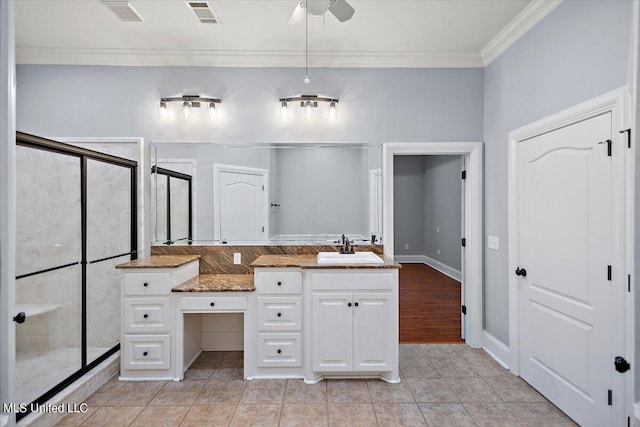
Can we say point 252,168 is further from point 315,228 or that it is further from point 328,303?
point 328,303

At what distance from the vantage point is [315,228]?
3.45 meters

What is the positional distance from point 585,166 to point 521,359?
5.29ft

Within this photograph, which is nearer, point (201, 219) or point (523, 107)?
point (523, 107)

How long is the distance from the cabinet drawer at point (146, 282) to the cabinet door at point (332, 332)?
1.22 metres

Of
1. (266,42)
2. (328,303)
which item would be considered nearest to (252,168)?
(266,42)

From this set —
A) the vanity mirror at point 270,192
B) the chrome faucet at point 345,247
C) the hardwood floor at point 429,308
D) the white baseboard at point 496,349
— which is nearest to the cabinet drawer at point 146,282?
the vanity mirror at point 270,192

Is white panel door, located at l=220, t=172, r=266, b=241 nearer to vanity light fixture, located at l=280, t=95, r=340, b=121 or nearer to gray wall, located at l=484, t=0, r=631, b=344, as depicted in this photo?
vanity light fixture, located at l=280, t=95, r=340, b=121

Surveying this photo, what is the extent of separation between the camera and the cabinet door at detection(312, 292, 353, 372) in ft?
8.95

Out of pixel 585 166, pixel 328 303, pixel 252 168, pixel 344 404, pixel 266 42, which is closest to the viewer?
pixel 585 166

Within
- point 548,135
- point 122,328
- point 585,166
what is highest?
point 548,135

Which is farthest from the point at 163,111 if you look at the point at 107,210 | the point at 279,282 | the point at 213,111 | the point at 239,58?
the point at 279,282

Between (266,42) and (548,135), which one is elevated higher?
(266,42)

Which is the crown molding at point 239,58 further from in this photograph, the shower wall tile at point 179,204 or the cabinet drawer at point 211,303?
the cabinet drawer at point 211,303

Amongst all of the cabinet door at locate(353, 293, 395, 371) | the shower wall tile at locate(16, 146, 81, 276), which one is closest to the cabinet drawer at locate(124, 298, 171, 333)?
the shower wall tile at locate(16, 146, 81, 276)
